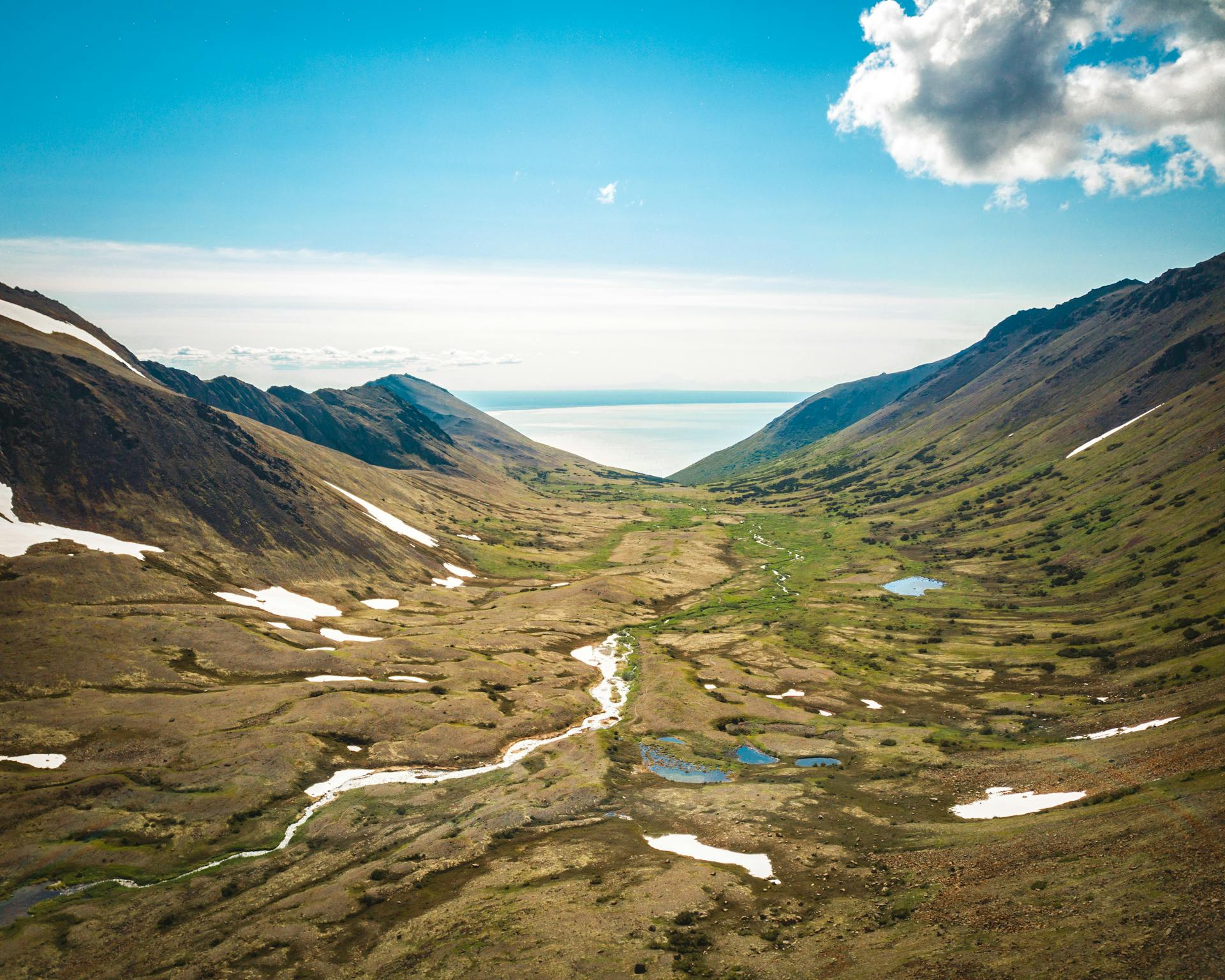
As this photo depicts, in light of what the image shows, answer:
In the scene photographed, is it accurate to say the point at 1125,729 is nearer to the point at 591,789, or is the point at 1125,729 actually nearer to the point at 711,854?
the point at 711,854

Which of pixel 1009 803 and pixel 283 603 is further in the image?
pixel 283 603

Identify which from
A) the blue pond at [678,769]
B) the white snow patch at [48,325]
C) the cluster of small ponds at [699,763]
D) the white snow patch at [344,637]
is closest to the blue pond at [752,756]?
the cluster of small ponds at [699,763]

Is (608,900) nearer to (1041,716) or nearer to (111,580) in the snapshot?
(1041,716)

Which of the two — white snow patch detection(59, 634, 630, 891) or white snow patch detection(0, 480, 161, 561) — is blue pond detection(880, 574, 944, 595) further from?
white snow patch detection(0, 480, 161, 561)

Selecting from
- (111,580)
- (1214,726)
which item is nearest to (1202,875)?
(1214,726)

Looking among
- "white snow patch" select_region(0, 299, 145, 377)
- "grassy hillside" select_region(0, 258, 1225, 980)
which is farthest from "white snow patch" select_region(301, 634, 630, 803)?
"white snow patch" select_region(0, 299, 145, 377)

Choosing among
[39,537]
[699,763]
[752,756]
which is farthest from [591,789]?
[39,537]
